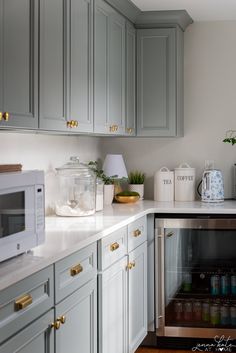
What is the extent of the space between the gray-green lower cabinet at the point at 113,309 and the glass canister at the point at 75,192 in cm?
39

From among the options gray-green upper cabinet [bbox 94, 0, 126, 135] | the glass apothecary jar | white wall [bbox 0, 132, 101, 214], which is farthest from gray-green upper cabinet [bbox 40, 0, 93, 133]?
the glass apothecary jar

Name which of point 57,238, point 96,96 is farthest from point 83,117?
point 57,238

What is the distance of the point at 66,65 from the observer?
116 inches

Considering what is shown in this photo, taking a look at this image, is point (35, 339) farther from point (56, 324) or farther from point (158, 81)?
point (158, 81)

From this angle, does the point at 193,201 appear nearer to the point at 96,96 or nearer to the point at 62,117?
the point at 96,96

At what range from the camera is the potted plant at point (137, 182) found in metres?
4.51

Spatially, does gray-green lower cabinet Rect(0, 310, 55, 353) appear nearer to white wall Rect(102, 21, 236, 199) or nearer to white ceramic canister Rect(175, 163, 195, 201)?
white ceramic canister Rect(175, 163, 195, 201)

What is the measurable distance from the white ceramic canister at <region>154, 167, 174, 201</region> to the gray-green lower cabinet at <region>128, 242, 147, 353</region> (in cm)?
67

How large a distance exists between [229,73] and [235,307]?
166cm

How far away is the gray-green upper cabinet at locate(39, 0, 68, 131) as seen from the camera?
8.68ft

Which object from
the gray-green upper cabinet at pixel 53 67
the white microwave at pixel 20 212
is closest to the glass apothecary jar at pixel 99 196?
the gray-green upper cabinet at pixel 53 67

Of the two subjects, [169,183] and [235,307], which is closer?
[235,307]

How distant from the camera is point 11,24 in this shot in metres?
2.32

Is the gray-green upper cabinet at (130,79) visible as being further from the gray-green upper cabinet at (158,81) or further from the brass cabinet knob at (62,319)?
the brass cabinet knob at (62,319)
